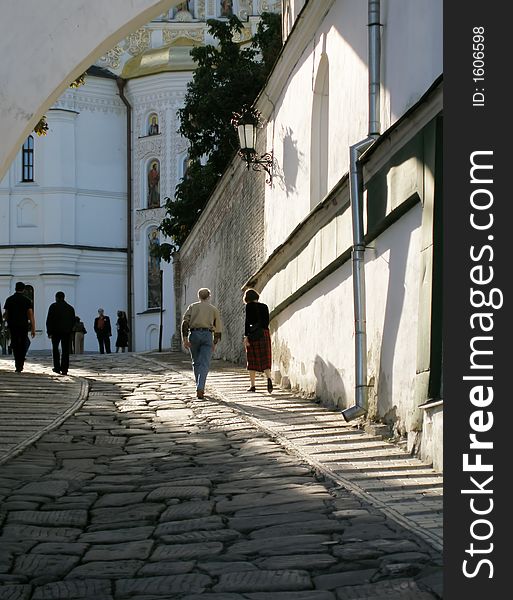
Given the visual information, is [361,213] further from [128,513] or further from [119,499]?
[128,513]

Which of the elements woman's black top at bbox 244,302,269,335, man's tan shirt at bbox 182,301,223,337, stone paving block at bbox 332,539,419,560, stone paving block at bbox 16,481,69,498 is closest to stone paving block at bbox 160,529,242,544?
stone paving block at bbox 332,539,419,560

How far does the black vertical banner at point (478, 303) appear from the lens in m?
3.79

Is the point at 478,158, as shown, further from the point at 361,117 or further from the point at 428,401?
the point at 361,117

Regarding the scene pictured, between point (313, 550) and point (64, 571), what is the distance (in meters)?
1.22

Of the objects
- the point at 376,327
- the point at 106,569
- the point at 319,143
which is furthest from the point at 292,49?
the point at 106,569

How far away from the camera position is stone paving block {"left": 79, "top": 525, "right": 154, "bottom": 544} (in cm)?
692

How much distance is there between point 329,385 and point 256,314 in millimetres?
2747

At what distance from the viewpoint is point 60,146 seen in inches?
1996

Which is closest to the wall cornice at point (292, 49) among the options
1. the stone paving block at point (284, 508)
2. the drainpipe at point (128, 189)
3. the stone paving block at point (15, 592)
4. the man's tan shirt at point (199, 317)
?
the man's tan shirt at point (199, 317)

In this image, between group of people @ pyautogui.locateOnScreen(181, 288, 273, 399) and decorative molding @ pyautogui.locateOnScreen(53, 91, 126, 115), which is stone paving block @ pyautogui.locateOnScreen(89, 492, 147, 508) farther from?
decorative molding @ pyautogui.locateOnScreen(53, 91, 126, 115)

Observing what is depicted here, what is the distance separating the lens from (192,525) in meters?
7.19

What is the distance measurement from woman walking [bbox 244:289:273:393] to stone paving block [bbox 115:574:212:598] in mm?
10270

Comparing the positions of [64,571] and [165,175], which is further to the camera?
[165,175]

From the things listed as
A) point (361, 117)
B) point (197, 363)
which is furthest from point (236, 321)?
point (361, 117)
